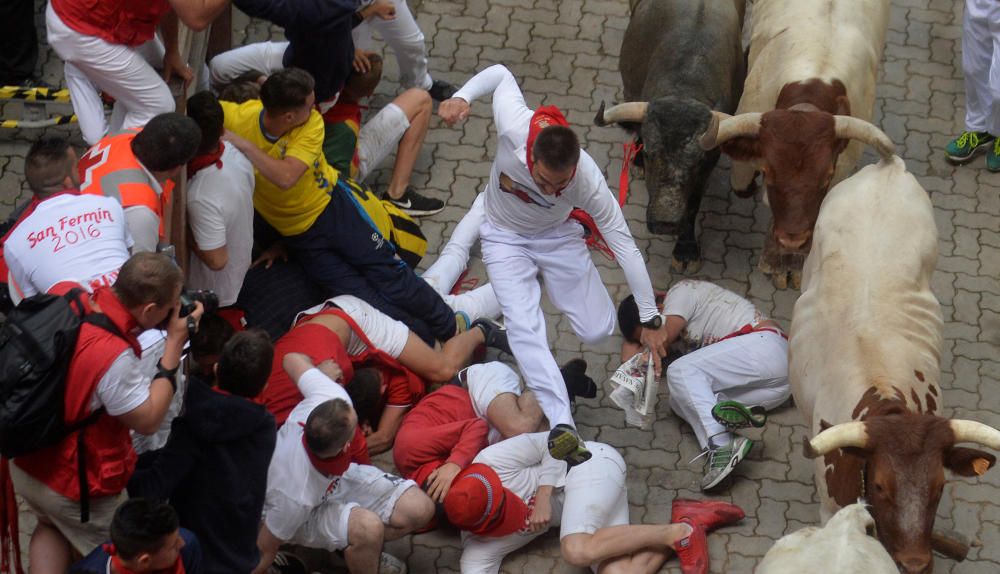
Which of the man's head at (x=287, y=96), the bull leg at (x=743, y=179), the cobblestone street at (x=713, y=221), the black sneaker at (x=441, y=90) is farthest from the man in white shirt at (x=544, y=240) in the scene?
the black sneaker at (x=441, y=90)

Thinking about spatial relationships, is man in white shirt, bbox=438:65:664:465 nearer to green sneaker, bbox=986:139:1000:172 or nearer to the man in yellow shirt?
the man in yellow shirt

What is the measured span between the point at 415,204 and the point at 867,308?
3452 millimetres

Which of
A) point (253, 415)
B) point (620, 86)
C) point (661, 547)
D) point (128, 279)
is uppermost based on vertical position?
point (620, 86)

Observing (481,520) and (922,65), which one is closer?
(481,520)

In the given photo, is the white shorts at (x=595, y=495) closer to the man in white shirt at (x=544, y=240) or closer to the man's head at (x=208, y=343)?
the man in white shirt at (x=544, y=240)

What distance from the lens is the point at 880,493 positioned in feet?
20.7

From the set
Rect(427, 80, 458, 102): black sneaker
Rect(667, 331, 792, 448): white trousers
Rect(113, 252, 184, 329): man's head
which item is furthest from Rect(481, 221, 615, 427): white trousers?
Rect(113, 252, 184, 329): man's head

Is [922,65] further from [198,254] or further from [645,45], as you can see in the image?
[198,254]

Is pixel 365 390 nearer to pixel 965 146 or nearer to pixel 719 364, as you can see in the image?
pixel 719 364

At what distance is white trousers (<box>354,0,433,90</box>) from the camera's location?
9516mm

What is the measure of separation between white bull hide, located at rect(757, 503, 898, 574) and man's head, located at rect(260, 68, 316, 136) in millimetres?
3591

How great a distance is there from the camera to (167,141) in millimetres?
6648

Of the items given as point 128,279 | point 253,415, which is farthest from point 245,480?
point 128,279

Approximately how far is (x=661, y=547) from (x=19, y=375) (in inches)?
139
